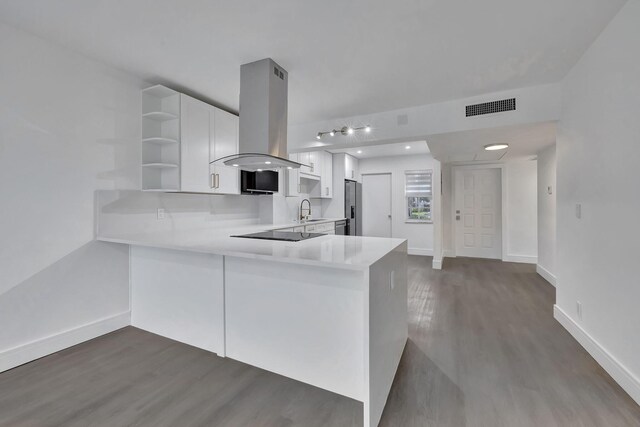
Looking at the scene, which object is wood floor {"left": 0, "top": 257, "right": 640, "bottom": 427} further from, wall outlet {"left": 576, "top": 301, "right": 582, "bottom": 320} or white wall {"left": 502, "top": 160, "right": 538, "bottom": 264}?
white wall {"left": 502, "top": 160, "right": 538, "bottom": 264}

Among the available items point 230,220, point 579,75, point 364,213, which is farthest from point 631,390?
point 364,213

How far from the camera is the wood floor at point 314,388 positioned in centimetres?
157

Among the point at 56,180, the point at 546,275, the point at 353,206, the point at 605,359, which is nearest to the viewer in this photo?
the point at 605,359

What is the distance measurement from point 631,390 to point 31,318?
4.17m

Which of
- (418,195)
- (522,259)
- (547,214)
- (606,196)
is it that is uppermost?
(418,195)

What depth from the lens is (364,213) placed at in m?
7.18

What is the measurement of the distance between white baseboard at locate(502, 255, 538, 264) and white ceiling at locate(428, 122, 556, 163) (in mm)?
2143

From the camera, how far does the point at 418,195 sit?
6625 millimetres

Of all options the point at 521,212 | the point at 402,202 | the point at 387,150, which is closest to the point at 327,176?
the point at 387,150

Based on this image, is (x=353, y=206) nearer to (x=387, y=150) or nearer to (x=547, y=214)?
(x=387, y=150)

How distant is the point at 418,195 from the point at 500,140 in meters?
2.92

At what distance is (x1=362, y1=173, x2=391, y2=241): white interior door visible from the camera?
6965 millimetres

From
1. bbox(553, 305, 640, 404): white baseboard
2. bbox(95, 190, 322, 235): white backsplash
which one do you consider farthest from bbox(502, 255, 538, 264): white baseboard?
bbox(95, 190, 322, 235): white backsplash

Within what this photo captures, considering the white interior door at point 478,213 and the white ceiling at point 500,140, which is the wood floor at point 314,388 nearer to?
the white ceiling at point 500,140
